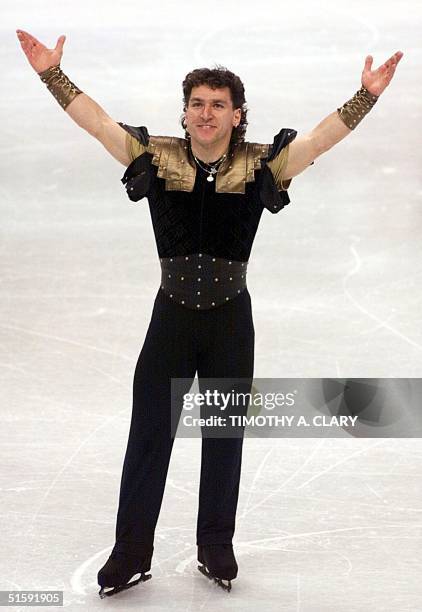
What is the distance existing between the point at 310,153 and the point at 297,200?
4328mm

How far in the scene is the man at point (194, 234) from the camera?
4.15 metres

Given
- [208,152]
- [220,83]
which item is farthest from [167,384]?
[220,83]

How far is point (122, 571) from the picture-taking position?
421cm

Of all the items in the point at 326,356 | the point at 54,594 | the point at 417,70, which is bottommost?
the point at 54,594

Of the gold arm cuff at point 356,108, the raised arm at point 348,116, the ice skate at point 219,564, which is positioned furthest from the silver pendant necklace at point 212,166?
the ice skate at point 219,564

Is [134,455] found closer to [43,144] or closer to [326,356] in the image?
[326,356]

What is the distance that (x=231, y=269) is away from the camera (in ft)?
13.9

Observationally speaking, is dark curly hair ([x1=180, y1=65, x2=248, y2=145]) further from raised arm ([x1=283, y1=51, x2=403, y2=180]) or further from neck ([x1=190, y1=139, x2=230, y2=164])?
raised arm ([x1=283, y1=51, x2=403, y2=180])

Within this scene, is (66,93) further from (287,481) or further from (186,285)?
(287,481)

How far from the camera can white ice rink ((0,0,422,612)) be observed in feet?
14.8

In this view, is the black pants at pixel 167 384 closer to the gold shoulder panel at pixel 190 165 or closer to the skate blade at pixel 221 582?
the skate blade at pixel 221 582

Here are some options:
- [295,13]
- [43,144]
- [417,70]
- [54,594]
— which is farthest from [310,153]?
[295,13]

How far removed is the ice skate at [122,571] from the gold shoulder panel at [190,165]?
3.91ft

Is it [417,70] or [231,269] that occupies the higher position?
[417,70]
